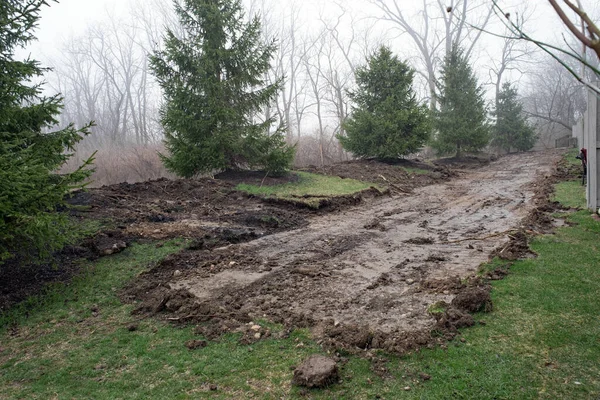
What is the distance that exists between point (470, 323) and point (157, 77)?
11.5 metres

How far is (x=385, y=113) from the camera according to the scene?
1745cm

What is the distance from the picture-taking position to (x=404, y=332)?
3.37 m

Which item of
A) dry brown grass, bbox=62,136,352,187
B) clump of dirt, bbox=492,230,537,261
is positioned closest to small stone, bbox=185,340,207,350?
clump of dirt, bbox=492,230,537,261

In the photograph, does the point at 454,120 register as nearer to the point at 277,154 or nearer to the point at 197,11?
the point at 277,154

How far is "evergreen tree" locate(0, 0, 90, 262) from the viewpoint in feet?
13.0

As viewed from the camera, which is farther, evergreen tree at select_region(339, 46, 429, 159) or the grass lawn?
evergreen tree at select_region(339, 46, 429, 159)

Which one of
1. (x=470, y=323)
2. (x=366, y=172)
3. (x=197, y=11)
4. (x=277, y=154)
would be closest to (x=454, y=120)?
(x=366, y=172)

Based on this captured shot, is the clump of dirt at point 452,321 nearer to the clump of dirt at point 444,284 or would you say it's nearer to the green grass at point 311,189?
the clump of dirt at point 444,284

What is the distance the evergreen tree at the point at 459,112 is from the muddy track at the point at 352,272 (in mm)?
14451

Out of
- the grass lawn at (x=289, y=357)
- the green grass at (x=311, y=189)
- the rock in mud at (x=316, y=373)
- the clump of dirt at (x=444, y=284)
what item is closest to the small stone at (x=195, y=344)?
the grass lawn at (x=289, y=357)

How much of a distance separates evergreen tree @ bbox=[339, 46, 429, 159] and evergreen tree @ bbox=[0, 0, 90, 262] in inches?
516

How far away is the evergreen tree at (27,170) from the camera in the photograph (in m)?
3.96

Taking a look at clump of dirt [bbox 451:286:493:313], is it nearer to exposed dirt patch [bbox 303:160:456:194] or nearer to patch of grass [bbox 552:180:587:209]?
patch of grass [bbox 552:180:587:209]

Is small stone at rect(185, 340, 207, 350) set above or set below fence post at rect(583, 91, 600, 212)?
below
